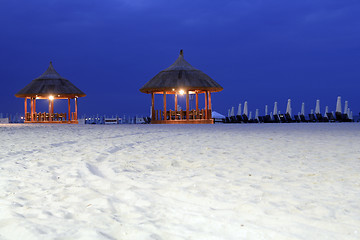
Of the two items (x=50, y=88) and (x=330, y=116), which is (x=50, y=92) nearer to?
(x=50, y=88)

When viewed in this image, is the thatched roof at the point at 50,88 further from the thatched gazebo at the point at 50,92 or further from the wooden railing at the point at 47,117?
the wooden railing at the point at 47,117

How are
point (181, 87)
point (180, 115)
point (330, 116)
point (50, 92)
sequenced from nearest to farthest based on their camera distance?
point (181, 87) < point (180, 115) < point (330, 116) < point (50, 92)

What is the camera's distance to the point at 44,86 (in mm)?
25641

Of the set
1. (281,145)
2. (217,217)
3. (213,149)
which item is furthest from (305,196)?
(281,145)

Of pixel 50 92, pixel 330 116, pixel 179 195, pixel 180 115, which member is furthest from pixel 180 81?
pixel 179 195

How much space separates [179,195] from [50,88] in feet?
79.2

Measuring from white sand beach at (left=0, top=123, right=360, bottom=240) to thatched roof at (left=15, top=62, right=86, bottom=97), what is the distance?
2045 cm

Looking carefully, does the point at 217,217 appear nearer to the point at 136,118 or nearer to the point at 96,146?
the point at 96,146

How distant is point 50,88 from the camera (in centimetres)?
2547

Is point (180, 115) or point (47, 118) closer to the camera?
point (180, 115)

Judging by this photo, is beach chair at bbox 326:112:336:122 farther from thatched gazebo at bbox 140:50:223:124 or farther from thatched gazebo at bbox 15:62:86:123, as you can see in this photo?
thatched gazebo at bbox 15:62:86:123

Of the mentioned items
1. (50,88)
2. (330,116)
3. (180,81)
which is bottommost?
(330,116)

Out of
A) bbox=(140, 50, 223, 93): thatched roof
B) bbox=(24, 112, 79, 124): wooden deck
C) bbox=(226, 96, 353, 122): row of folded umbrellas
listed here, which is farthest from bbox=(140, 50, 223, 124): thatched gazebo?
bbox=(24, 112, 79, 124): wooden deck

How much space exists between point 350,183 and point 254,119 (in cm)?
2309
